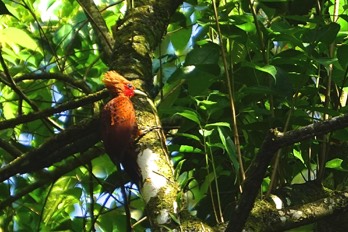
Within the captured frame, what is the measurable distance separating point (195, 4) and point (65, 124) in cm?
108

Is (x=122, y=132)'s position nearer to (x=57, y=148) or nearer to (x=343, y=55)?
(x=57, y=148)

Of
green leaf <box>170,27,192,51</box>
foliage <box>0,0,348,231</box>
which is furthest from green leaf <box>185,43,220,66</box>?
green leaf <box>170,27,192,51</box>

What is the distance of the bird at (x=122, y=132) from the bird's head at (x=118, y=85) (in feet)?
0.06

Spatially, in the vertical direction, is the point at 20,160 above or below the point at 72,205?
above

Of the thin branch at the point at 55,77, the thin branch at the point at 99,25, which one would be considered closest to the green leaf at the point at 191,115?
the thin branch at the point at 99,25

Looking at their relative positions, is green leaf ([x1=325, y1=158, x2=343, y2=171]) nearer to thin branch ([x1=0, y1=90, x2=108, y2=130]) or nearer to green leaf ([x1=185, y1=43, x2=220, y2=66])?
green leaf ([x1=185, y1=43, x2=220, y2=66])

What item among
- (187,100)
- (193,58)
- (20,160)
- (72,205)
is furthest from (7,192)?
(193,58)

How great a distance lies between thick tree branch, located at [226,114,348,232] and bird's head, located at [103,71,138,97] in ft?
1.88

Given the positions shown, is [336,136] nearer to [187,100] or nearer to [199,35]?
[187,100]

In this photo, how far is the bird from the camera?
5.82ft

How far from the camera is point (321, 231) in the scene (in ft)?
7.36

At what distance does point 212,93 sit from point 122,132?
12.6 inches

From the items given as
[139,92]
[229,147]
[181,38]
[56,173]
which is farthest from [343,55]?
[56,173]

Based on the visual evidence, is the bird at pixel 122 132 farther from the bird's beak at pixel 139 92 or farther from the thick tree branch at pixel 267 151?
the thick tree branch at pixel 267 151
